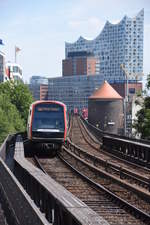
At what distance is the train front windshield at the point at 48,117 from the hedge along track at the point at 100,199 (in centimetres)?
495

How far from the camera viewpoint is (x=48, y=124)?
26.9 m

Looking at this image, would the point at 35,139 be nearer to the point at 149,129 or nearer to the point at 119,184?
the point at 119,184

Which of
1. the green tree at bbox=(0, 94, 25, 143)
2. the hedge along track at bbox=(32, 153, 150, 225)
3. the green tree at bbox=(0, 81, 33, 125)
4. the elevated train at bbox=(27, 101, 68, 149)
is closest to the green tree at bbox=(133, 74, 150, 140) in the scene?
the elevated train at bbox=(27, 101, 68, 149)

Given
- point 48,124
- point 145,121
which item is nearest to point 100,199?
point 48,124

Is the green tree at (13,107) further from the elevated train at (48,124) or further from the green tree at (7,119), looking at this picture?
the elevated train at (48,124)

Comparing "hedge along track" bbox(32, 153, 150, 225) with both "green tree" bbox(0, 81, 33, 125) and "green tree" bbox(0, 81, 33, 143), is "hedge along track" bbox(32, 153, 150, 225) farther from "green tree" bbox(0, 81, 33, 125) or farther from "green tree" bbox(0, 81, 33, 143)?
"green tree" bbox(0, 81, 33, 125)

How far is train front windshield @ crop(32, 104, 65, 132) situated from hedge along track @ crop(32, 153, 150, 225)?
495 cm

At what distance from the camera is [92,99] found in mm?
112938

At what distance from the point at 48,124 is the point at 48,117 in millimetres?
386

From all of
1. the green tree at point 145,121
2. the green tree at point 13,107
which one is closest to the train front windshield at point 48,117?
the green tree at point 145,121

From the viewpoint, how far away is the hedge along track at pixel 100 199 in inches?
453

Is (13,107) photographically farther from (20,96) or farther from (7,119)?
(20,96)

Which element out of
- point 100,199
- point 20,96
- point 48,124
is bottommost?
point 100,199

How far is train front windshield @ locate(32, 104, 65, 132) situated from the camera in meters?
26.8
